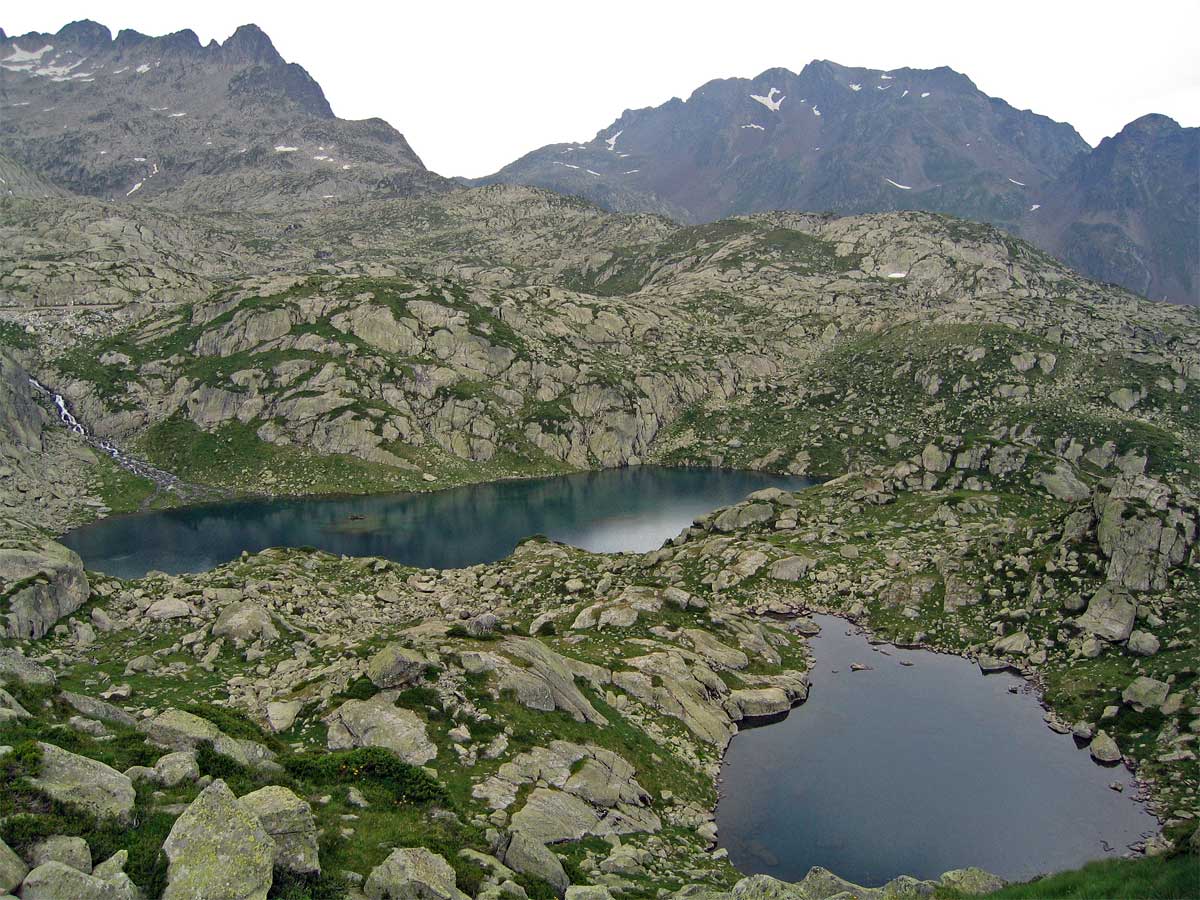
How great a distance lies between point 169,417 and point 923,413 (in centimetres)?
17653

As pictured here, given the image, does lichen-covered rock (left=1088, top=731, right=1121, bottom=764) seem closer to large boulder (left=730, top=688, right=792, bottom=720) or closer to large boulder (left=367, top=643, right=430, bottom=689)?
large boulder (left=730, top=688, right=792, bottom=720)

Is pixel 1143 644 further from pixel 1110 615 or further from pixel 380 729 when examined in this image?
pixel 380 729

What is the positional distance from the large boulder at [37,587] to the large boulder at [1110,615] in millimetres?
72889

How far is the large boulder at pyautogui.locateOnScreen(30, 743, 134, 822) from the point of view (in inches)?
597

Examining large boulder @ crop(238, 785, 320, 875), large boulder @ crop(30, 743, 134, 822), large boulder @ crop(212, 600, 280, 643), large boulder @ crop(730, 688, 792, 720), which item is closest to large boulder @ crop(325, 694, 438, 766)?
large boulder @ crop(238, 785, 320, 875)

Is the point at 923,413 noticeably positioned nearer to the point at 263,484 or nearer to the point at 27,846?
the point at 263,484

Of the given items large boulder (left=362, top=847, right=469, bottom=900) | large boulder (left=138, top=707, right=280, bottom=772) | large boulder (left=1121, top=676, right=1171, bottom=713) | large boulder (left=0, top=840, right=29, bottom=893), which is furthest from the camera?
large boulder (left=1121, top=676, right=1171, bottom=713)

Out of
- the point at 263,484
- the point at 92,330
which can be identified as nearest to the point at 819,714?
the point at 263,484

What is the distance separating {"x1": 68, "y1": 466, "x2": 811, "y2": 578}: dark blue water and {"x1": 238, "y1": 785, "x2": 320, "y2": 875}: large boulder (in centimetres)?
8167

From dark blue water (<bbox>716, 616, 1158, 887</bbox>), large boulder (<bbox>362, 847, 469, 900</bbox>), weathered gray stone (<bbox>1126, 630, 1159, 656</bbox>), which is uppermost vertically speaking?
large boulder (<bbox>362, 847, 469, 900</bbox>)

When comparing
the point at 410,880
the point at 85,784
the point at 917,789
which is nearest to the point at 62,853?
the point at 85,784

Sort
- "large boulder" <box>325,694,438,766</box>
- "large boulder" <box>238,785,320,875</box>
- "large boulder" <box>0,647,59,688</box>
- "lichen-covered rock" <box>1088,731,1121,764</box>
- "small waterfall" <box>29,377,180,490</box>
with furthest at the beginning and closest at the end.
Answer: "small waterfall" <box>29,377,180,490</box> < "lichen-covered rock" <box>1088,731,1121,764</box> < "large boulder" <box>325,694,438,766</box> < "large boulder" <box>0,647,59,688</box> < "large boulder" <box>238,785,320,875</box>

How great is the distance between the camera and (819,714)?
50250 mm

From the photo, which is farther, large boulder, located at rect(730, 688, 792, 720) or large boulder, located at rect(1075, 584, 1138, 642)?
large boulder, located at rect(1075, 584, 1138, 642)
